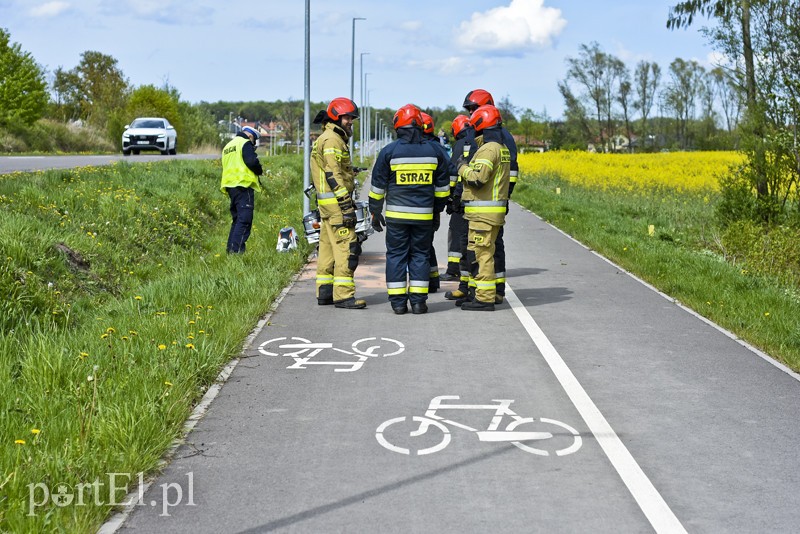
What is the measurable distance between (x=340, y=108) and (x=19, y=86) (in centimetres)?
4902

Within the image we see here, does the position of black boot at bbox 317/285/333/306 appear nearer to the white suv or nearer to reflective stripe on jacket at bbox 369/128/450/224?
reflective stripe on jacket at bbox 369/128/450/224

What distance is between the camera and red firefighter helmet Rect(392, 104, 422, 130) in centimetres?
1027

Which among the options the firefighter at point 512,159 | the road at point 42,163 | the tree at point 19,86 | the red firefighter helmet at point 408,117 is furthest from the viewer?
the tree at point 19,86

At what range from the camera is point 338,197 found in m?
10.7

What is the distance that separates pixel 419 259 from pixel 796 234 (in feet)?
30.0

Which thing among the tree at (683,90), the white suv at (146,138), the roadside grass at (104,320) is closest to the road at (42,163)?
the roadside grass at (104,320)

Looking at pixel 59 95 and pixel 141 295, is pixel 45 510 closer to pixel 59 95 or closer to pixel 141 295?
pixel 141 295

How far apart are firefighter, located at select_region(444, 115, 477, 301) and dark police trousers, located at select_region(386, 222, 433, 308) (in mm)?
528

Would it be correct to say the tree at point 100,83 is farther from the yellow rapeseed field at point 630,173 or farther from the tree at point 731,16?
the tree at point 731,16

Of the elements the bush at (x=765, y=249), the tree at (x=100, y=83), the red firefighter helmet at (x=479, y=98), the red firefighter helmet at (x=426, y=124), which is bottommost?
the bush at (x=765, y=249)

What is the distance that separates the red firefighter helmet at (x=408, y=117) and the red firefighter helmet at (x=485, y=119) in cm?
69

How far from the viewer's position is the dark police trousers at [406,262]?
34.4 ft

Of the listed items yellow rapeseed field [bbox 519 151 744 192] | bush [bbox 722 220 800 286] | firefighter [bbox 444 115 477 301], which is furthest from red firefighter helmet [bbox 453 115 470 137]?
yellow rapeseed field [bbox 519 151 744 192]

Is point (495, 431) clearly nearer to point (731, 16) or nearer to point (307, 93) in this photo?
point (307, 93)
